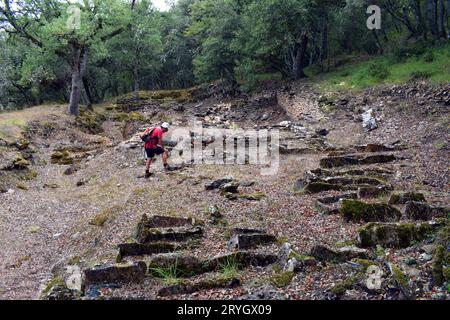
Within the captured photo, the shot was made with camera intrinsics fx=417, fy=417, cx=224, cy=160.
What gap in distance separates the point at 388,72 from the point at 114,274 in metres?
20.5

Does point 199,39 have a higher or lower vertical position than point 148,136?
higher

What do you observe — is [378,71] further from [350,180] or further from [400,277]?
[400,277]

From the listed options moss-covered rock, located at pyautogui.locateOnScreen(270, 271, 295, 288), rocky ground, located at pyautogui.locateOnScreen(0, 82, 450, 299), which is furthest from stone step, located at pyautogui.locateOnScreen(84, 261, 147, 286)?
moss-covered rock, located at pyautogui.locateOnScreen(270, 271, 295, 288)

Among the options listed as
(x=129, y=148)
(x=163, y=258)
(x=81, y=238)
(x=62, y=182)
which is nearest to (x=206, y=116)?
(x=129, y=148)

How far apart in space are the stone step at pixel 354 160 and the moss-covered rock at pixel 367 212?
196 inches

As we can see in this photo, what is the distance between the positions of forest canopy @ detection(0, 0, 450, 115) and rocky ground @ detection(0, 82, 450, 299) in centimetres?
643

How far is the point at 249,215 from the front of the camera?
32.3 ft

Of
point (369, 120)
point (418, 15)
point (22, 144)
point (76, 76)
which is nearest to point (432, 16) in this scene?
point (418, 15)

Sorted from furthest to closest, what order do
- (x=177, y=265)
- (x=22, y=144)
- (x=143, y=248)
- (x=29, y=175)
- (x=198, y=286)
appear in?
1. (x=22, y=144)
2. (x=29, y=175)
3. (x=143, y=248)
4. (x=177, y=265)
5. (x=198, y=286)

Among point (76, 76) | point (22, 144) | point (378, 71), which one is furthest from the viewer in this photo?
point (76, 76)

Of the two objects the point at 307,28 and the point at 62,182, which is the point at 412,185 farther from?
the point at 307,28

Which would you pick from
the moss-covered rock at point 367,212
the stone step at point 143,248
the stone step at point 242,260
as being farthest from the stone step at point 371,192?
the stone step at point 143,248

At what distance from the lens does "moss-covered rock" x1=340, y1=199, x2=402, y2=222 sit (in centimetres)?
825

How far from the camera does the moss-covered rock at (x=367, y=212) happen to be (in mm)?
8250
